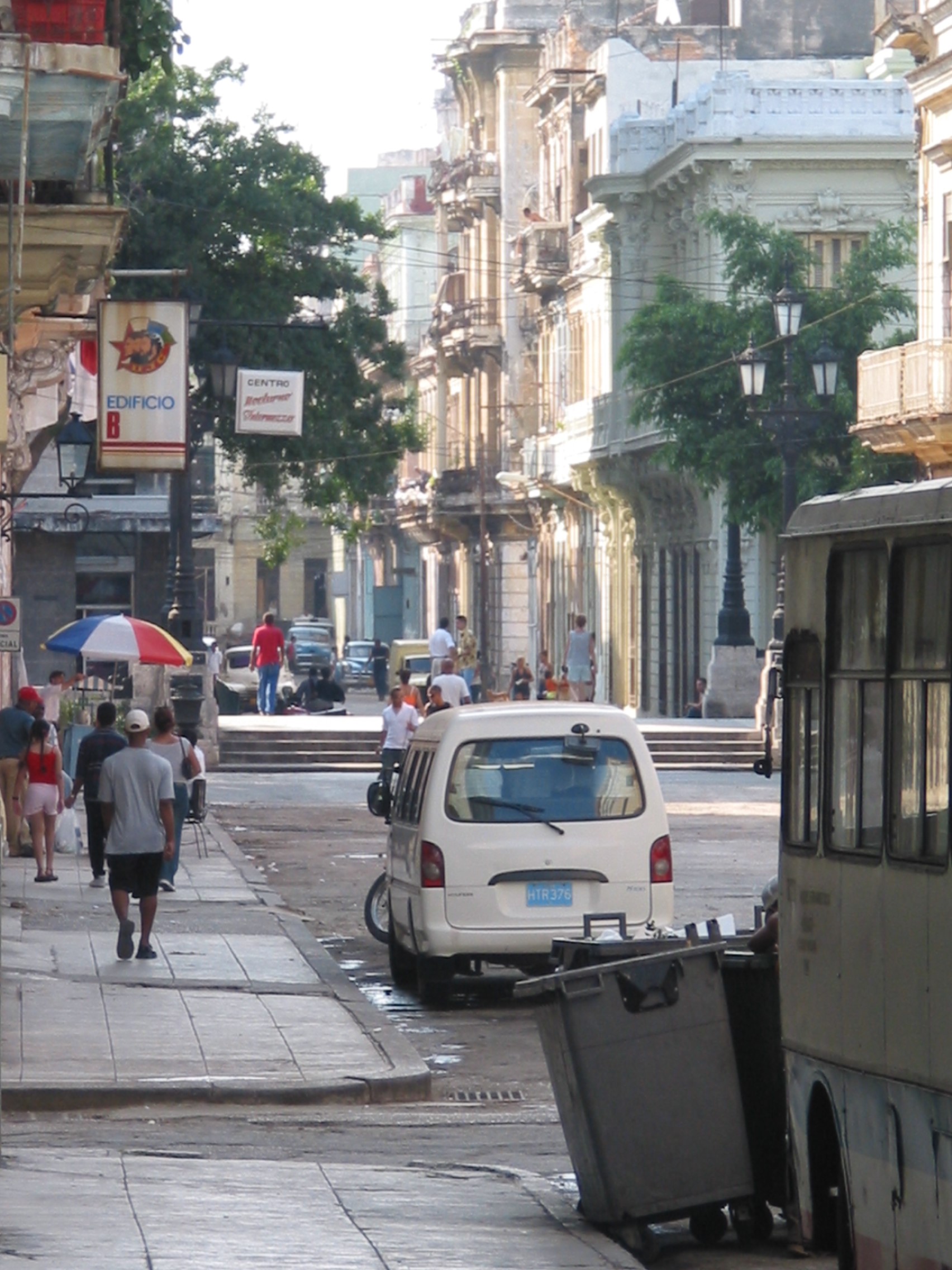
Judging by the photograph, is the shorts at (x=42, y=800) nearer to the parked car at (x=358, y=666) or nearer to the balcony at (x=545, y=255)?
the balcony at (x=545, y=255)

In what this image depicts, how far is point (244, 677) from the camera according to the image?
5691 centimetres

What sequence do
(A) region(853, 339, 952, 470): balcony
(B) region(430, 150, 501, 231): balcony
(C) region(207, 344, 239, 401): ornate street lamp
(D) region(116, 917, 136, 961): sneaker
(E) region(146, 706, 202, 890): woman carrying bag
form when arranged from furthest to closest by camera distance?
(B) region(430, 150, 501, 231): balcony
(C) region(207, 344, 239, 401): ornate street lamp
(A) region(853, 339, 952, 470): balcony
(E) region(146, 706, 202, 890): woman carrying bag
(D) region(116, 917, 136, 961): sneaker

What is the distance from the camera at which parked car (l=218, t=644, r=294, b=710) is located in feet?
171

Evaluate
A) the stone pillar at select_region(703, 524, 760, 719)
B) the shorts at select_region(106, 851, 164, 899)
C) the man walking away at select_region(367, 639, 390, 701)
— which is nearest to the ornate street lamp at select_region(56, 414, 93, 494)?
the shorts at select_region(106, 851, 164, 899)

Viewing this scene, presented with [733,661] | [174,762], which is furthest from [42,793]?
[733,661]

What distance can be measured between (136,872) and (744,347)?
30571mm

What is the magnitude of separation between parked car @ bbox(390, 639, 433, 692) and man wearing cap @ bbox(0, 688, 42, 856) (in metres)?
30.3

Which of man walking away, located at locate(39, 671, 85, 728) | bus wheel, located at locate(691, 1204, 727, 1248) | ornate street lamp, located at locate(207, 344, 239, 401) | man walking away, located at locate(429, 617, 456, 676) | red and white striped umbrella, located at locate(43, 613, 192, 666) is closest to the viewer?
bus wheel, located at locate(691, 1204, 727, 1248)

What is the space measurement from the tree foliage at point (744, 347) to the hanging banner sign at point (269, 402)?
13489 mm

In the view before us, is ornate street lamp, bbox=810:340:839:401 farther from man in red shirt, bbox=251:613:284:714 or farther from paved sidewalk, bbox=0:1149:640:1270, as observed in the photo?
paved sidewalk, bbox=0:1149:640:1270

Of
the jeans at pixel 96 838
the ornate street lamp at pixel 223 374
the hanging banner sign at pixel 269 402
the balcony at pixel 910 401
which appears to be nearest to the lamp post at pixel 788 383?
the balcony at pixel 910 401

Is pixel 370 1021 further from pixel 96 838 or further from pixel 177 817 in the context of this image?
pixel 96 838

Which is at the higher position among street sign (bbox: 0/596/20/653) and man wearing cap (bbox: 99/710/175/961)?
street sign (bbox: 0/596/20/653)

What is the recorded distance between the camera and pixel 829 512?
8125mm
